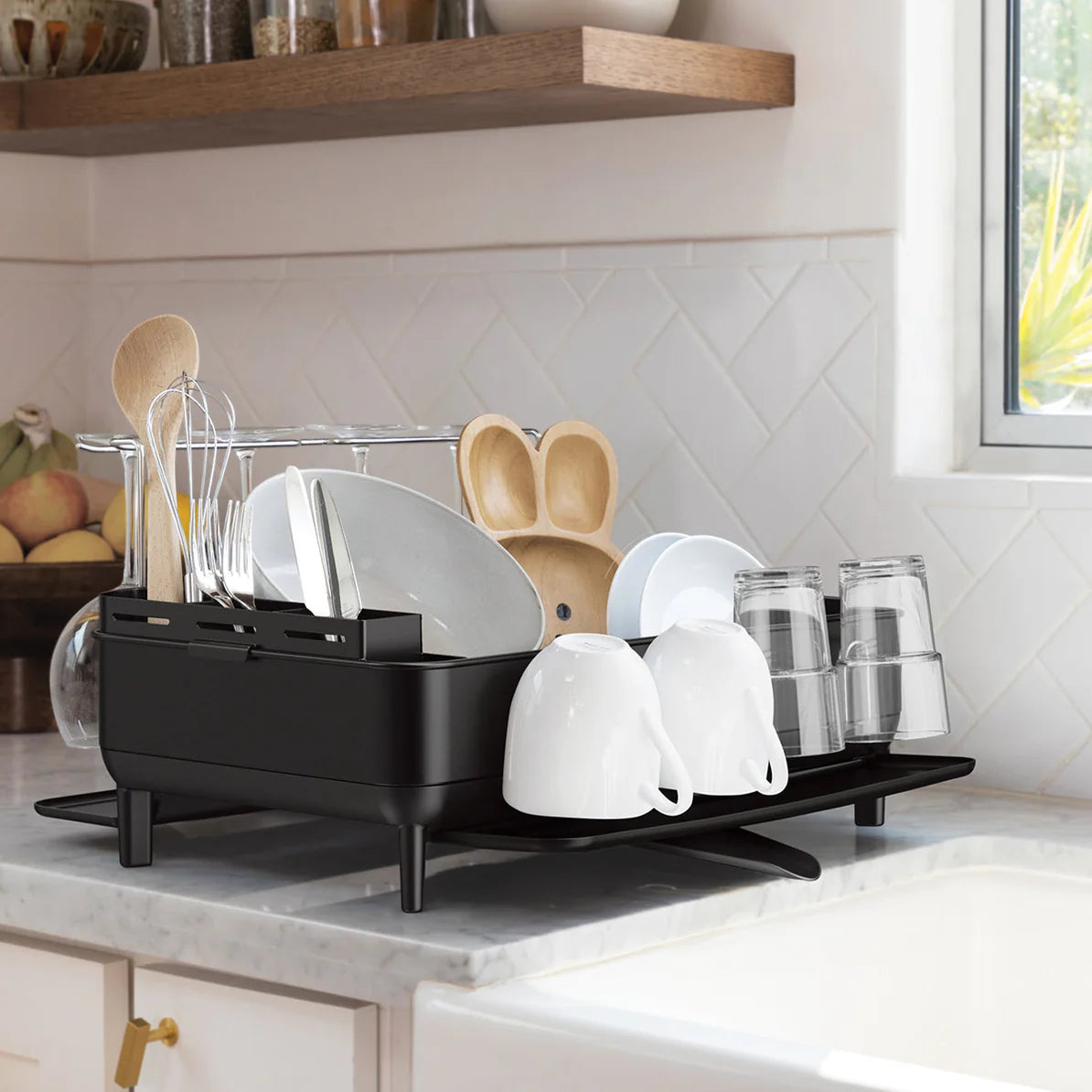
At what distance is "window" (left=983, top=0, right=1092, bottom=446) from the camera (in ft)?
5.34

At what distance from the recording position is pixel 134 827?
1.23m

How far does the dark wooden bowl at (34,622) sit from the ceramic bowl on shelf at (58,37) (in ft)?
1.70

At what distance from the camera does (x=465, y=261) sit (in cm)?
190

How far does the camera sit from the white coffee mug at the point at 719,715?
1151 millimetres

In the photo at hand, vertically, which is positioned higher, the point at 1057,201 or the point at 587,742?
the point at 1057,201

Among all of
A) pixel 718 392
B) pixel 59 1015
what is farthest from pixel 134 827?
pixel 718 392

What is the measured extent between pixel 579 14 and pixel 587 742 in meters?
0.76

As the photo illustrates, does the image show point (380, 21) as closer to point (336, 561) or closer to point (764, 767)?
point (336, 561)

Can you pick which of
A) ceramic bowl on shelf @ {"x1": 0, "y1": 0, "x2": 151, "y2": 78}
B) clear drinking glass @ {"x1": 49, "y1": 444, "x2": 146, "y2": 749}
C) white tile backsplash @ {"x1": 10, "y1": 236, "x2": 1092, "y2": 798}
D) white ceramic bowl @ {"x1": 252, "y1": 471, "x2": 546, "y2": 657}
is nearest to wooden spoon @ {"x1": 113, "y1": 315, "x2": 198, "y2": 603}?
white ceramic bowl @ {"x1": 252, "y1": 471, "x2": 546, "y2": 657}

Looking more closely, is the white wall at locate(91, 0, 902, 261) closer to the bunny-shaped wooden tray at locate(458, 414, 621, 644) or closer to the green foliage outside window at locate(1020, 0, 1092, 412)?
the green foliage outside window at locate(1020, 0, 1092, 412)

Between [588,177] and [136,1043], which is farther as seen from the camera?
[588,177]

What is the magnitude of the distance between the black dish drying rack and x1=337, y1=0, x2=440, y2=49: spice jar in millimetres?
675

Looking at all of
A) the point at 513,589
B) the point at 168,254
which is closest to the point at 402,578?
the point at 513,589

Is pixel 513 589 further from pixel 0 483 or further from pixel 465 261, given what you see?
pixel 0 483
